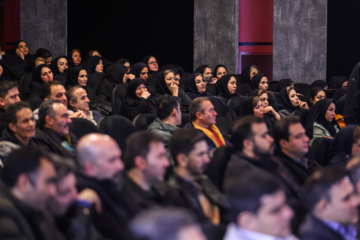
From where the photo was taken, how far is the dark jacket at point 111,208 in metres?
2.46

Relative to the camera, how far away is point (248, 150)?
3.48m

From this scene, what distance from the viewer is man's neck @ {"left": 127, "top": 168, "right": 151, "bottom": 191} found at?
277 cm

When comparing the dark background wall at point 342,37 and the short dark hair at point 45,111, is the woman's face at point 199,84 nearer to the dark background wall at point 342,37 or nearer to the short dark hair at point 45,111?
the dark background wall at point 342,37

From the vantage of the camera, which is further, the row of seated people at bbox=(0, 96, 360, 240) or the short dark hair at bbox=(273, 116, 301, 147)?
the short dark hair at bbox=(273, 116, 301, 147)

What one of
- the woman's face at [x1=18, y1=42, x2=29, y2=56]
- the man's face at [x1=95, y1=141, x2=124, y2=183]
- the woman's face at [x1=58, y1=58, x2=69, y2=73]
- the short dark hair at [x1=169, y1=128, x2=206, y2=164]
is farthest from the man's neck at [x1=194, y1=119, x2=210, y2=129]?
the woman's face at [x1=18, y1=42, x2=29, y2=56]

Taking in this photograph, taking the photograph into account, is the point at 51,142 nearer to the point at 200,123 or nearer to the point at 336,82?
the point at 200,123

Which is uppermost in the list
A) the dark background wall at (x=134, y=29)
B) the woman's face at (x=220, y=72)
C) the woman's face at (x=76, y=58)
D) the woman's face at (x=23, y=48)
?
the dark background wall at (x=134, y=29)

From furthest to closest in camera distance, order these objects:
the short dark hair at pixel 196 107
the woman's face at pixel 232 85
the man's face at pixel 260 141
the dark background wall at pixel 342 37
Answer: the dark background wall at pixel 342 37, the woman's face at pixel 232 85, the short dark hair at pixel 196 107, the man's face at pixel 260 141

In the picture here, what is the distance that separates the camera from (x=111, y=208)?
2.53 m

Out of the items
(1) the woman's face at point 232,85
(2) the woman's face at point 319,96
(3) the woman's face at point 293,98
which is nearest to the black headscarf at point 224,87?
(1) the woman's face at point 232,85

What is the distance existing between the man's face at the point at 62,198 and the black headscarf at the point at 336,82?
22.5 ft

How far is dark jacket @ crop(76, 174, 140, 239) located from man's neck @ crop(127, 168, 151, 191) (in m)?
0.16

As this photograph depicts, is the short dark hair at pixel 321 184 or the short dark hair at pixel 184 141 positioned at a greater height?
the short dark hair at pixel 184 141

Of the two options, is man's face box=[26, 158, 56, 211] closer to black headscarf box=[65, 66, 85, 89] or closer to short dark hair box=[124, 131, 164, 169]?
short dark hair box=[124, 131, 164, 169]
